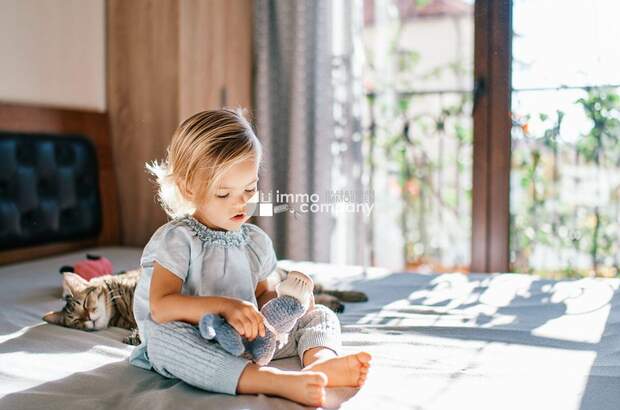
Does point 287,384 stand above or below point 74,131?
below

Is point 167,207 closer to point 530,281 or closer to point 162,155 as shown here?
point 530,281

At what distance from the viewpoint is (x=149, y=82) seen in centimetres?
301

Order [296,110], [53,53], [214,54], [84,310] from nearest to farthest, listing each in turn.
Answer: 1. [84,310]
2. [53,53]
3. [214,54]
4. [296,110]

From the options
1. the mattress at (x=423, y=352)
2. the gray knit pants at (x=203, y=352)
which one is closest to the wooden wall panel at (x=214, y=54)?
the mattress at (x=423, y=352)

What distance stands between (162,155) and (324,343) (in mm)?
1863

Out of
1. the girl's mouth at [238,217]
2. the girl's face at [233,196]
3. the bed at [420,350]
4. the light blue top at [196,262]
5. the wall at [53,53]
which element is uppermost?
the wall at [53,53]

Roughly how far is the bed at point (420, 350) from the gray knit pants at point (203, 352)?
2 centimetres

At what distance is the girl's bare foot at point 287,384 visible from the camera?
1.11 m

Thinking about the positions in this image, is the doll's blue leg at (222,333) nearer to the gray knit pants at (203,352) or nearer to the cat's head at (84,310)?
the gray knit pants at (203,352)

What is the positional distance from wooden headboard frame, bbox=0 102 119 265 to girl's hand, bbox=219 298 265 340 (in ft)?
5.38

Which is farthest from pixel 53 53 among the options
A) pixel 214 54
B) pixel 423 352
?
pixel 423 352

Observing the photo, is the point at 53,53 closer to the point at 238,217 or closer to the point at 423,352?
the point at 238,217

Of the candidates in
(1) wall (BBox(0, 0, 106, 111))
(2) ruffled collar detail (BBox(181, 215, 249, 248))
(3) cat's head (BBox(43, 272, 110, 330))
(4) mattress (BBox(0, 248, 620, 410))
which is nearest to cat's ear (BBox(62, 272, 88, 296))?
(3) cat's head (BBox(43, 272, 110, 330))

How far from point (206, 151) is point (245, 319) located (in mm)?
351
